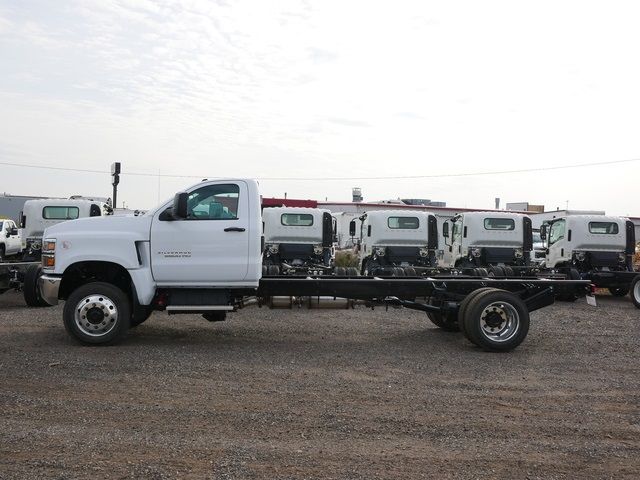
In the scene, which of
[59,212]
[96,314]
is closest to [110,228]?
[96,314]

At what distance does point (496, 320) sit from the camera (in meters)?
9.27

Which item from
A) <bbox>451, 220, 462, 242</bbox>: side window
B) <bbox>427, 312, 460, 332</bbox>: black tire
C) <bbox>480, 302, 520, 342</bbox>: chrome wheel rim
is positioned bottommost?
<bbox>427, 312, 460, 332</bbox>: black tire

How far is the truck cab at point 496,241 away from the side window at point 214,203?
34.9ft

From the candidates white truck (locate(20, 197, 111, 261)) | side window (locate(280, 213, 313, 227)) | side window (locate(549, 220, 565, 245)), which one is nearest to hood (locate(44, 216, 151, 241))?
white truck (locate(20, 197, 111, 261))

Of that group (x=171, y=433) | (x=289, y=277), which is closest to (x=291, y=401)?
(x=171, y=433)

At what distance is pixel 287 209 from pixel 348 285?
29.9 ft

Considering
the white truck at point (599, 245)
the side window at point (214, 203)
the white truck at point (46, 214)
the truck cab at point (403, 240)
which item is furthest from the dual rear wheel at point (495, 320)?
the white truck at point (46, 214)

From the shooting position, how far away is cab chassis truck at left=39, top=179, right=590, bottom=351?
8852 mm

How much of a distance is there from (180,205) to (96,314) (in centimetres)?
189

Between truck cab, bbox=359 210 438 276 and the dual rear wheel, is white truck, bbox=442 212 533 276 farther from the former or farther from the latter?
A: the dual rear wheel

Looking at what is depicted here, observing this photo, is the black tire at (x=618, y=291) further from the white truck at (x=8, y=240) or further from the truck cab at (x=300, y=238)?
the white truck at (x=8, y=240)

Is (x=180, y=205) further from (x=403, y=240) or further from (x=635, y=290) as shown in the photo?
(x=635, y=290)

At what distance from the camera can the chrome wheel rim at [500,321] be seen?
9.23 metres

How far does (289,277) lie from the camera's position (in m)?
9.88
